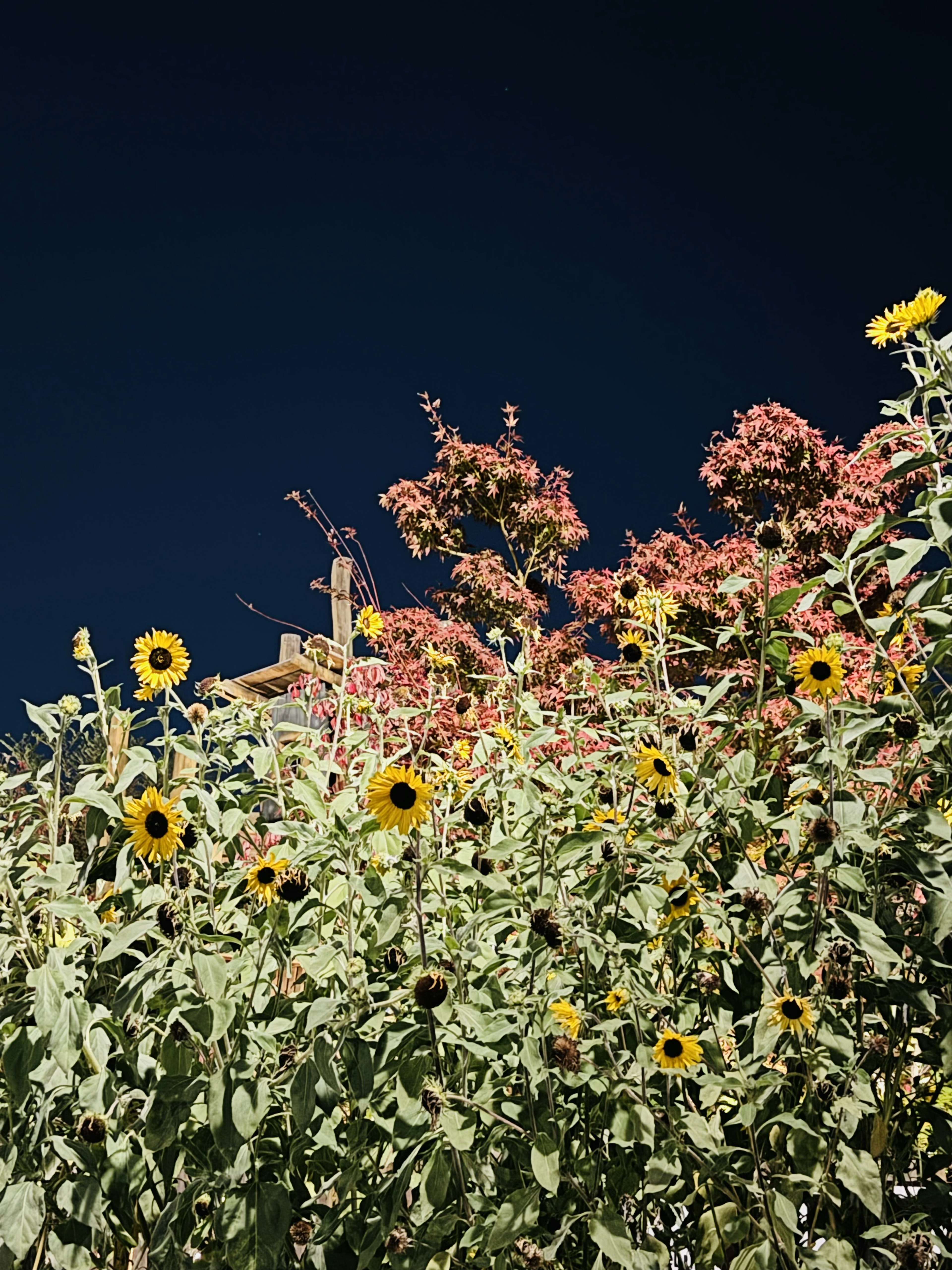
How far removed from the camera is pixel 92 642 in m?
1.66

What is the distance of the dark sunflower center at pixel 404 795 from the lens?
1.19 m

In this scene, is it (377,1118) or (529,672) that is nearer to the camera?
(377,1118)

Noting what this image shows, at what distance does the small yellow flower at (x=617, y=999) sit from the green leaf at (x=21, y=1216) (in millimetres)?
714

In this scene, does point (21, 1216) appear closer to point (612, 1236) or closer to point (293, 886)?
point (293, 886)

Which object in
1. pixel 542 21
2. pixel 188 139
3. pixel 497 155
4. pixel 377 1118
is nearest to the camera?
pixel 377 1118

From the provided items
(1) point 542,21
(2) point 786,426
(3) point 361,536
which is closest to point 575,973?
(3) point 361,536

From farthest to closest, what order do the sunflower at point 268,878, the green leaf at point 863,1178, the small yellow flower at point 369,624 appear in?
the small yellow flower at point 369,624
the sunflower at point 268,878
the green leaf at point 863,1178

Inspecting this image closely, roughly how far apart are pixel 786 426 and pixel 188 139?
13.4 m

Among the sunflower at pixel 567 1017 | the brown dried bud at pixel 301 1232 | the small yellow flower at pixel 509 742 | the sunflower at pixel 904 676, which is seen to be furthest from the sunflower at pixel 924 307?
the brown dried bud at pixel 301 1232

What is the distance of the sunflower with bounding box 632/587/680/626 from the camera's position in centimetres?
172

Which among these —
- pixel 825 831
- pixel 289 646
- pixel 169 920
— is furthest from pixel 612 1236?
pixel 289 646

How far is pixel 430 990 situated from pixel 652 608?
0.89 meters

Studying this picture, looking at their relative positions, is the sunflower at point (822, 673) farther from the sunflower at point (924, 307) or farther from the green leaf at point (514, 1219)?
the green leaf at point (514, 1219)

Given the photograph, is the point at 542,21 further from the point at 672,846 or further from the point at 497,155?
the point at 672,846
